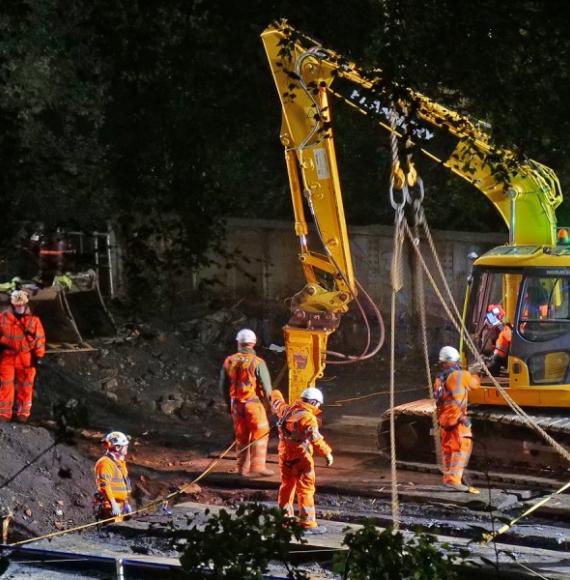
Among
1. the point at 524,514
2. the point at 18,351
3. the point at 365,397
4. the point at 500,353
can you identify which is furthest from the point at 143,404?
the point at 524,514

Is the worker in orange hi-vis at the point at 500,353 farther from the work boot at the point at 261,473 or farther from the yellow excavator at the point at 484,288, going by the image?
the work boot at the point at 261,473

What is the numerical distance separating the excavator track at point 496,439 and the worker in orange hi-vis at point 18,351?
448 cm

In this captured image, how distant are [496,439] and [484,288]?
1.74m

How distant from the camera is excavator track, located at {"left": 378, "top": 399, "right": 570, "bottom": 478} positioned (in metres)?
13.9

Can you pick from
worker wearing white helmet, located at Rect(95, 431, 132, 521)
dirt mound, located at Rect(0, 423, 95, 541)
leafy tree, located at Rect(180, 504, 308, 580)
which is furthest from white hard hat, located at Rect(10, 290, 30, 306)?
leafy tree, located at Rect(180, 504, 308, 580)

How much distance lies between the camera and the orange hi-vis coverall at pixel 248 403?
1406 centimetres

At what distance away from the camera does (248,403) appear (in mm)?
14078

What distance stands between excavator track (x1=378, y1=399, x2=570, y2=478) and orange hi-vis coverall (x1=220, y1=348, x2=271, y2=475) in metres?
1.50

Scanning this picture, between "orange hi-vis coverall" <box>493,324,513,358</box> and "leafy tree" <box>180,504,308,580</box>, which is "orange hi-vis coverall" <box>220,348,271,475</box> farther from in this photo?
"leafy tree" <box>180,504,308,580</box>

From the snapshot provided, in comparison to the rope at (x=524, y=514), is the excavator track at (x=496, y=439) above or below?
above

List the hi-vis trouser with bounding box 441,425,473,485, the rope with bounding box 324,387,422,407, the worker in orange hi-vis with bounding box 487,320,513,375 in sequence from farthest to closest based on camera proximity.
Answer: the rope with bounding box 324,387,422,407 < the worker in orange hi-vis with bounding box 487,320,513,375 < the hi-vis trouser with bounding box 441,425,473,485

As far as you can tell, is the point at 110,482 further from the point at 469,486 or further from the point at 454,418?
the point at 469,486

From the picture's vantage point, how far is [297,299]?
14367 millimetres

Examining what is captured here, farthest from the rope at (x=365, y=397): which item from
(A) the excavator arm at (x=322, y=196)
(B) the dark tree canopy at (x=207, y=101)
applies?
(A) the excavator arm at (x=322, y=196)
